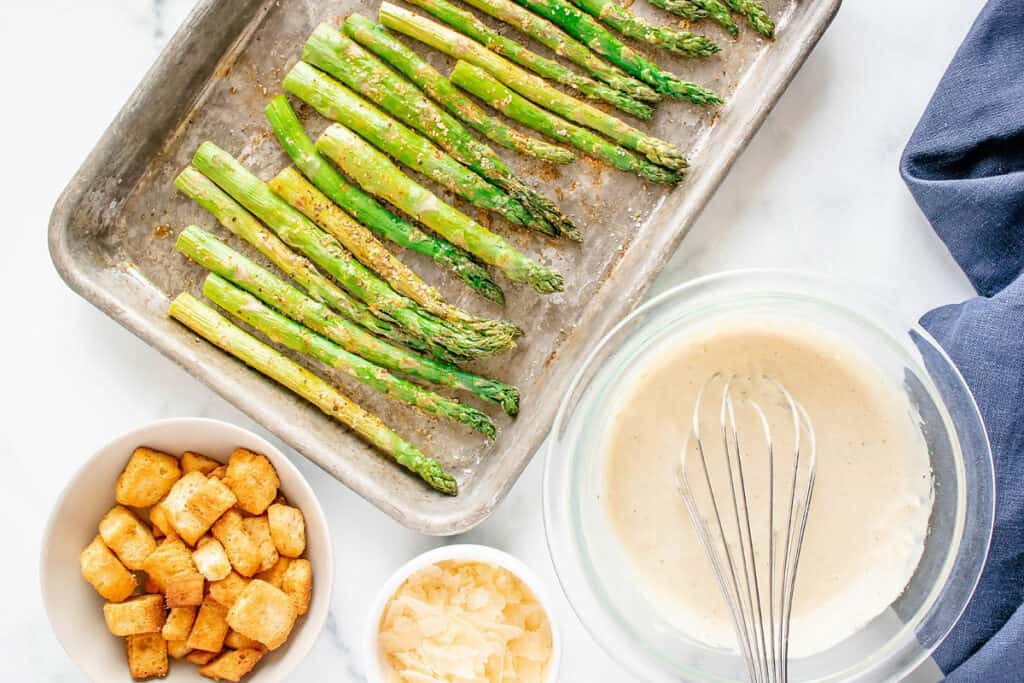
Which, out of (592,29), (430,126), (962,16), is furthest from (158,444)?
(962,16)

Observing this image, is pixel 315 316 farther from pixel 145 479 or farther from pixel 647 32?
pixel 647 32

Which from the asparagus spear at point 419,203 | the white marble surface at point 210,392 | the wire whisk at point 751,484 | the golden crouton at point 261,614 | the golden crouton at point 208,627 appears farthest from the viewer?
the white marble surface at point 210,392

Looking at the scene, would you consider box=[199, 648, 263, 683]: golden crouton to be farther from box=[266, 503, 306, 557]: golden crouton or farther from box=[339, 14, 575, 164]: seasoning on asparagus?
box=[339, 14, 575, 164]: seasoning on asparagus

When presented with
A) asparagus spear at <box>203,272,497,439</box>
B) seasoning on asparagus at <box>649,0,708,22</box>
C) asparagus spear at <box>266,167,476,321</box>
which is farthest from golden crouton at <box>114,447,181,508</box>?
seasoning on asparagus at <box>649,0,708,22</box>

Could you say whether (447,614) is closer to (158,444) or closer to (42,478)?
(158,444)

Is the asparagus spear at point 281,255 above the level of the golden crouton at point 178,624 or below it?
above

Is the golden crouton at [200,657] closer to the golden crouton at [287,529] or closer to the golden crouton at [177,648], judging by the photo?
the golden crouton at [177,648]

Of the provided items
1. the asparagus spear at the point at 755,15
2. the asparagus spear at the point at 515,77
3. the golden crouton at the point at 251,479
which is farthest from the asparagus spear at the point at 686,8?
the golden crouton at the point at 251,479
